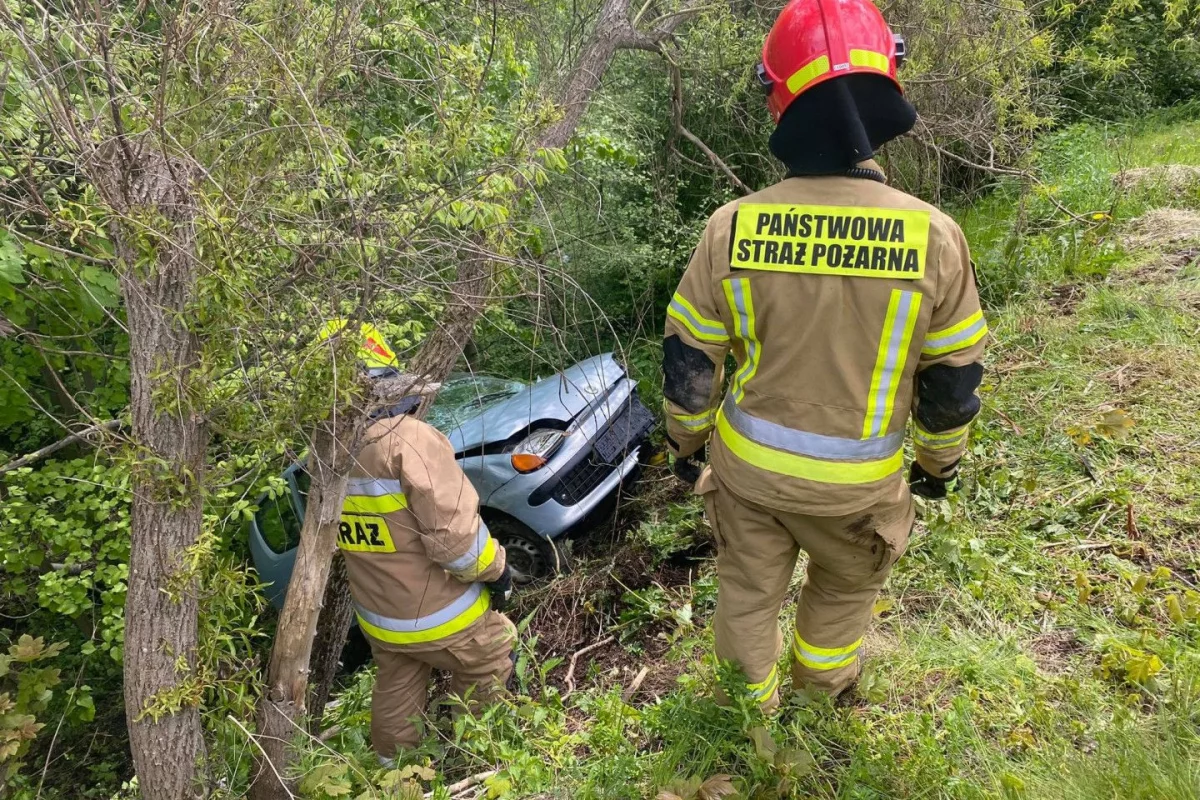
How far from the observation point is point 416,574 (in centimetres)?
264

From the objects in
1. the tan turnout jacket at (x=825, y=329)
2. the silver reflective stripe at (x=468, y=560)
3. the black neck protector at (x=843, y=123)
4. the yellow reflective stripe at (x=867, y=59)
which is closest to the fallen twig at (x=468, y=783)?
the silver reflective stripe at (x=468, y=560)

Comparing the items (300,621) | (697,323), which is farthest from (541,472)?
(697,323)

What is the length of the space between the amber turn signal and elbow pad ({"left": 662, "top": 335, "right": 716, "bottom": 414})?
197cm

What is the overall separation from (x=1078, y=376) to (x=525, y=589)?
3295 mm

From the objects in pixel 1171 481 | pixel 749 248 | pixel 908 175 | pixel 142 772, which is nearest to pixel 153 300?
pixel 142 772

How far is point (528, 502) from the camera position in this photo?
3.96 meters

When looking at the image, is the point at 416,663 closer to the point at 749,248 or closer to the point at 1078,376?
the point at 749,248

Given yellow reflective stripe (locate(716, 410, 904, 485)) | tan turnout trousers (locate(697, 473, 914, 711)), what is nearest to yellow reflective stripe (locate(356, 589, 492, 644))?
tan turnout trousers (locate(697, 473, 914, 711))

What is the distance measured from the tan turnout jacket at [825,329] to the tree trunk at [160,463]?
4.32 ft

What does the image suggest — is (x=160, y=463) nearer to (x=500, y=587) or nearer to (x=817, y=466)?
(x=500, y=587)

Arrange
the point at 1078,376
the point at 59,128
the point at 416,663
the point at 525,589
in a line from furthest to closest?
the point at 525,589 → the point at 1078,376 → the point at 416,663 → the point at 59,128

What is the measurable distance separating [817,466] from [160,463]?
68.6 inches

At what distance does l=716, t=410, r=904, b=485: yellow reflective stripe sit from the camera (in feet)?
6.37

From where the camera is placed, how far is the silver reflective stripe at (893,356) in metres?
1.78
